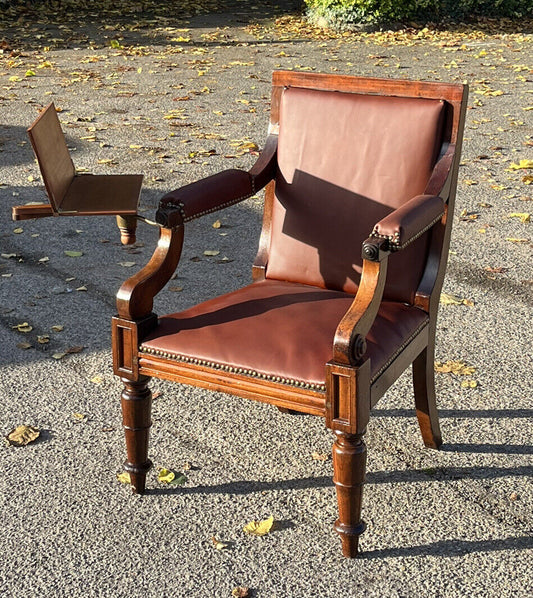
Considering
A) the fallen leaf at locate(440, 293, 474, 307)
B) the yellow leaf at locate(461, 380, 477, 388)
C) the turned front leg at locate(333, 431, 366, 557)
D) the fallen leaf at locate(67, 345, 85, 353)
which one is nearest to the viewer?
the turned front leg at locate(333, 431, 366, 557)

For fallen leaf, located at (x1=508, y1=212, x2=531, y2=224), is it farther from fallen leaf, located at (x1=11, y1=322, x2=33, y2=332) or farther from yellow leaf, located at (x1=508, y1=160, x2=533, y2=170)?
fallen leaf, located at (x1=11, y1=322, x2=33, y2=332)

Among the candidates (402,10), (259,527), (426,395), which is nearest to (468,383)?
(426,395)

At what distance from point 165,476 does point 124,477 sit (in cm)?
14

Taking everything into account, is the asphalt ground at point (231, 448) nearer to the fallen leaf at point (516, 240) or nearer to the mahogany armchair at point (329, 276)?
the fallen leaf at point (516, 240)

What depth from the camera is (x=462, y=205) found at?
616cm

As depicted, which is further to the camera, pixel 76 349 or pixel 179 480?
pixel 76 349

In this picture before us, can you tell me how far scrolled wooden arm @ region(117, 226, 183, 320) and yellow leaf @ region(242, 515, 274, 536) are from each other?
2.40 ft

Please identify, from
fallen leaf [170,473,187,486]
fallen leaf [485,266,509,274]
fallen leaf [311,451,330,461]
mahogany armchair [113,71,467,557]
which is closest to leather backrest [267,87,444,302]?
mahogany armchair [113,71,467,557]

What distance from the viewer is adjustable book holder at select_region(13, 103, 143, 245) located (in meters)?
3.12

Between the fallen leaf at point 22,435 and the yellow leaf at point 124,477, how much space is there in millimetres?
421

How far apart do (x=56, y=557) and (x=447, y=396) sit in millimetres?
1679

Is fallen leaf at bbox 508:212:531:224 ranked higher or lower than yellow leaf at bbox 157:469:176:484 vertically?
higher

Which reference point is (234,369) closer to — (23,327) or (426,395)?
(426,395)

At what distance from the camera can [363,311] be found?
2666mm
